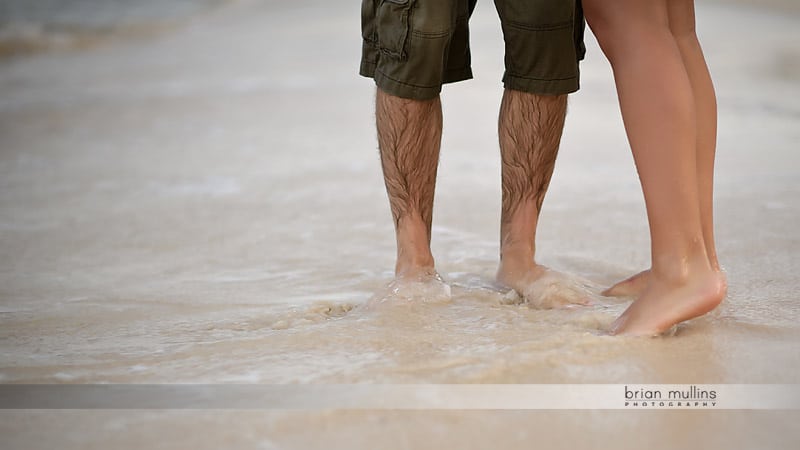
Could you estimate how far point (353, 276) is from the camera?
75.7 inches

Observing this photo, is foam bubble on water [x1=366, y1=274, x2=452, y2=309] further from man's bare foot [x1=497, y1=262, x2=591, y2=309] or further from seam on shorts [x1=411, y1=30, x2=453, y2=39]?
seam on shorts [x1=411, y1=30, x2=453, y2=39]

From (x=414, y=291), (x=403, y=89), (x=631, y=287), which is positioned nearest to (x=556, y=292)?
(x=631, y=287)

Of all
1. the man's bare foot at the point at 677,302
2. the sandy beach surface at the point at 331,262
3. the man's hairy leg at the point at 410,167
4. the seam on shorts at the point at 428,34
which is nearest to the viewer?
the sandy beach surface at the point at 331,262

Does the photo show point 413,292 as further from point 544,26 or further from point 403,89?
point 544,26

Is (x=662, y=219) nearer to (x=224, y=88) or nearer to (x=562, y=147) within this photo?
(x=562, y=147)

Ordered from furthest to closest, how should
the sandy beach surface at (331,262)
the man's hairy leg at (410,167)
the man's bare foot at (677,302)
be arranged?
the man's hairy leg at (410,167), the man's bare foot at (677,302), the sandy beach surface at (331,262)

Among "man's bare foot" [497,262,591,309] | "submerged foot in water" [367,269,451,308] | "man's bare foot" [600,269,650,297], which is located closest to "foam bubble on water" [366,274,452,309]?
"submerged foot in water" [367,269,451,308]

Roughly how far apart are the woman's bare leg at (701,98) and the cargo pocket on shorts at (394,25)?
0.45m

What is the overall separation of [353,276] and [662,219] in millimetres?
743

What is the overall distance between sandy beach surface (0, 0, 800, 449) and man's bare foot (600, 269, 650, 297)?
0.19ft

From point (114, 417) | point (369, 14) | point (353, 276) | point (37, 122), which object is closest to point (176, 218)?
point (353, 276)

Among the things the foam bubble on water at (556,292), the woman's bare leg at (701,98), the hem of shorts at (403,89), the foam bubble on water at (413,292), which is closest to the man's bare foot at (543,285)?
the foam bubble on water at (556,292)

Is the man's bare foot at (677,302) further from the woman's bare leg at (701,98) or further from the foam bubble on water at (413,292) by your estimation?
the foam bubble on water at (413,292)

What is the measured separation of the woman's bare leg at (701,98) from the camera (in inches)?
57.2
